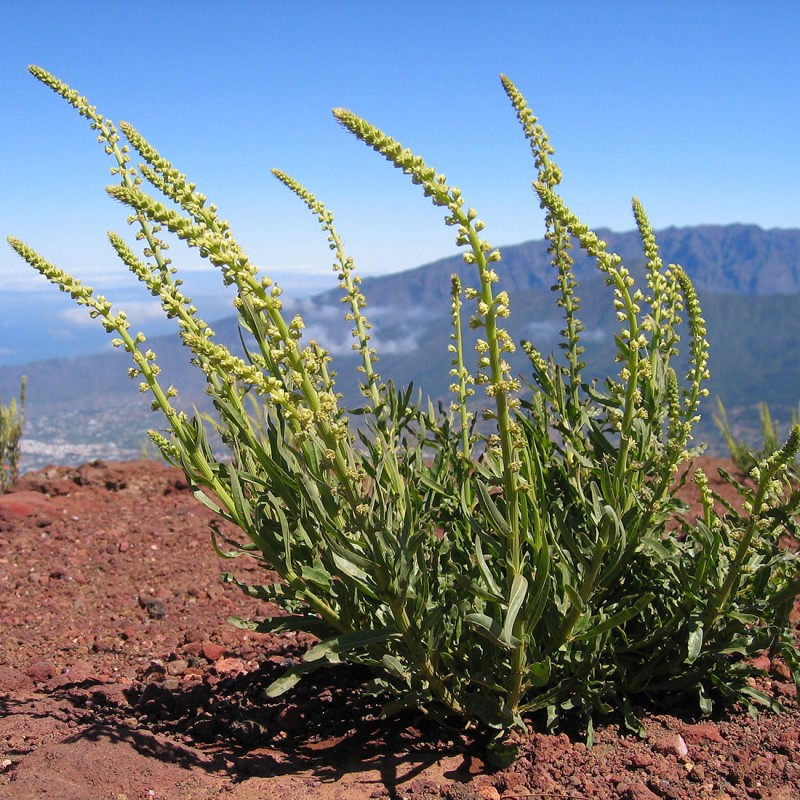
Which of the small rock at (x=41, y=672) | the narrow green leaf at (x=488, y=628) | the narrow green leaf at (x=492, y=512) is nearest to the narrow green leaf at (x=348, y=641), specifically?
the narrow green leaf at (x=488, y=628)

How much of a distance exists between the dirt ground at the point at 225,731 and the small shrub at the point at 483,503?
19 centimetres

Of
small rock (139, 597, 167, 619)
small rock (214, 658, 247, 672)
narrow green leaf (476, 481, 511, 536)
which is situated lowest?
small rock (214, 658, 247, 672)

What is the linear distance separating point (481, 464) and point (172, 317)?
130 cm

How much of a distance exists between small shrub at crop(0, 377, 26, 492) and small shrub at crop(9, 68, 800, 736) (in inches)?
260

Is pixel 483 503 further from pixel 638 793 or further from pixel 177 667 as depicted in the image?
pixel 177 667

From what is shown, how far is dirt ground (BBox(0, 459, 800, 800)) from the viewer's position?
8.82 feet

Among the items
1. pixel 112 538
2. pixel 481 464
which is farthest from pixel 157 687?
pixel 112 538

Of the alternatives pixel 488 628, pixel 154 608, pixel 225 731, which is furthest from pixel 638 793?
pixel 154 608

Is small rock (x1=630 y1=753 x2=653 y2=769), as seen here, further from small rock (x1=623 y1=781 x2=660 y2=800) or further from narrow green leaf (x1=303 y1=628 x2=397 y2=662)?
narrow green leaf (x1=303 y1=628 x2=397 y2=662)

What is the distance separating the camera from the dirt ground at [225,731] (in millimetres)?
2688

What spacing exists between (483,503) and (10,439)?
8222mm

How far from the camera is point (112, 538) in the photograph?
6004 millimetres

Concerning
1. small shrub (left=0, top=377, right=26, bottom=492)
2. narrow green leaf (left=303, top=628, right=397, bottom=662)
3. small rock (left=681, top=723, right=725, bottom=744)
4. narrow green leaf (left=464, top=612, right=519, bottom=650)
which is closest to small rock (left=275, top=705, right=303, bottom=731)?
narrow green leaf (left=303, top=628, right=397, bottom=662)

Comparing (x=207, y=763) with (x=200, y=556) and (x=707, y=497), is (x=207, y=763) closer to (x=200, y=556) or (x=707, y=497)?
(x=707, y=497)
